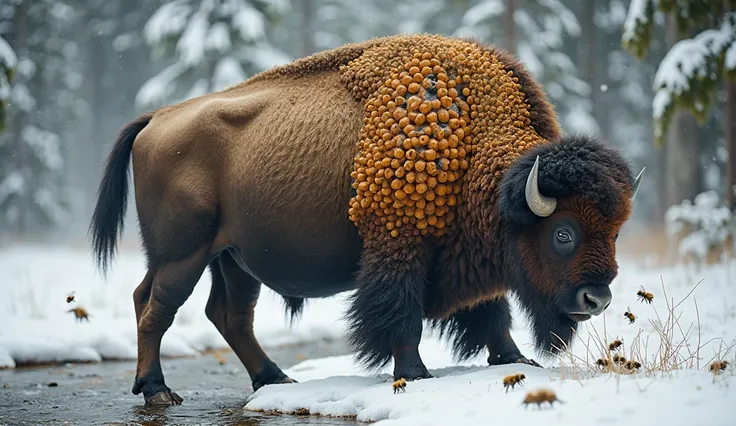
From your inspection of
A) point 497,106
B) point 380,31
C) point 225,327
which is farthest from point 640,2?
point 380,31

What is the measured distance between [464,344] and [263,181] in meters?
1.95

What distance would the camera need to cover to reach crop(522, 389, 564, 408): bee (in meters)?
4.00

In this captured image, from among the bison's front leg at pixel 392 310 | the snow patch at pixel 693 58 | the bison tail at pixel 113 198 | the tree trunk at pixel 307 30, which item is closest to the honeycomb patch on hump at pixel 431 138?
the bison's front leg at pixel 392 310

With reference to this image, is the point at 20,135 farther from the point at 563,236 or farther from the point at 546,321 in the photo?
the point at 563,236

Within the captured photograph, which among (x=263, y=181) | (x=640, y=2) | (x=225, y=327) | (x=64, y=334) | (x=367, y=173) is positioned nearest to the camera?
(x=367, y=173)

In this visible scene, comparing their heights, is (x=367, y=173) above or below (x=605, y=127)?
below

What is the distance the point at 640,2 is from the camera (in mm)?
12117

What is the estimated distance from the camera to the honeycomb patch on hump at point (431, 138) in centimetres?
555

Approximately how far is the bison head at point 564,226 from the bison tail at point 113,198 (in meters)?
3.42

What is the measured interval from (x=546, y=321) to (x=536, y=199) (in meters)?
0.83

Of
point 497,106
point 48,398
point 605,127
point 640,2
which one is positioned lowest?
point 48,398

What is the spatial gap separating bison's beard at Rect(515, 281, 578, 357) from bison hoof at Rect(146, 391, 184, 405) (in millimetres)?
2648

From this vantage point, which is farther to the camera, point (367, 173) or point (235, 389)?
point (235, 389)

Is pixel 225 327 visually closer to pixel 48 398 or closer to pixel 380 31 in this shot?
pixel 48 398
